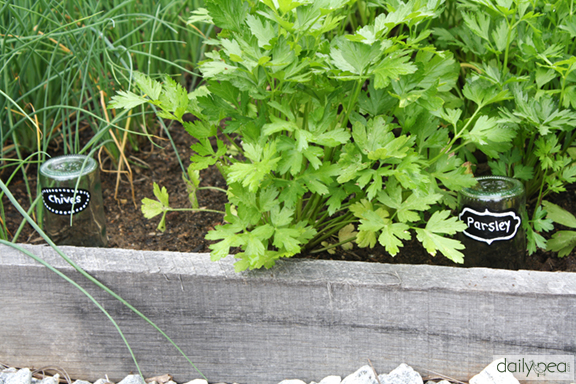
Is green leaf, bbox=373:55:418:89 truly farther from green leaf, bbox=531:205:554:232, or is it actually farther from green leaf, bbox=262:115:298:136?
green leaf, bbox=531:205:554:232

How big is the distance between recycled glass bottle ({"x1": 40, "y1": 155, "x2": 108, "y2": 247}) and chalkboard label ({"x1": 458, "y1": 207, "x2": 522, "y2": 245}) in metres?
0.91

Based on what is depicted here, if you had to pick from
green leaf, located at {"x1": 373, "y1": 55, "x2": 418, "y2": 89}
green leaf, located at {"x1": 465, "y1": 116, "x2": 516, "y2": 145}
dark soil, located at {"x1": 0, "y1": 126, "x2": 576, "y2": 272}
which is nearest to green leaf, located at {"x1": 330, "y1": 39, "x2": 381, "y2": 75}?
green leaf, located at {"x1": 373, "y1": 55, "x2": 418, "y2": 89}

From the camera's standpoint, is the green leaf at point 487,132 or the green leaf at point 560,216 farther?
the green leaf at point 560,216

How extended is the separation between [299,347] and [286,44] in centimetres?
66

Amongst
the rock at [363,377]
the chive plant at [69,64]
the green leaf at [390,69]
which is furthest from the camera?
the chive plant at [69,64]

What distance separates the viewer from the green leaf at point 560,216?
1.26 m

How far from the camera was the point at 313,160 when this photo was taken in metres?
0.93

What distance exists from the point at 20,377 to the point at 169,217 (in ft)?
1.80

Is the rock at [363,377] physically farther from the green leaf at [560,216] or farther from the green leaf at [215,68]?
the green leaf at [215,68]

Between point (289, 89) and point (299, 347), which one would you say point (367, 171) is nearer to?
point (289, 89)

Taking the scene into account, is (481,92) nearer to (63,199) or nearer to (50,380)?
(63,199)

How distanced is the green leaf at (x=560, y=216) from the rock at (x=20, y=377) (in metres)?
1.31

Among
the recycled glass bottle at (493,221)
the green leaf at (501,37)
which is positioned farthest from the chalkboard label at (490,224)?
the green leaf at (501,37)

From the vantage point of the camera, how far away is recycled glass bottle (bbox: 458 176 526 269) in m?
1.13
